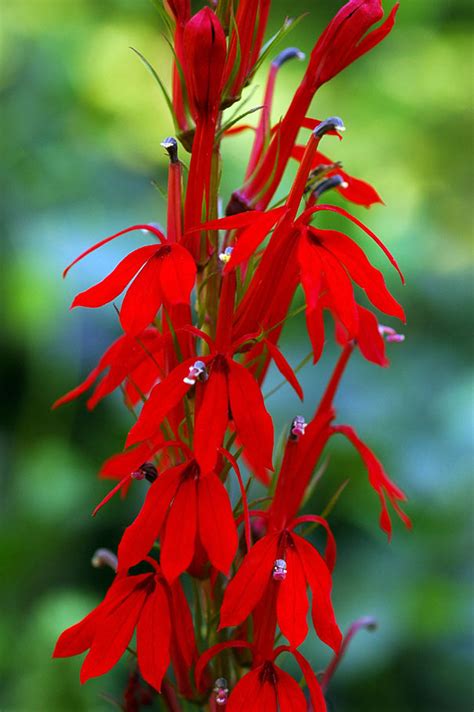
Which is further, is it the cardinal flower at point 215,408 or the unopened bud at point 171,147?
the unopened bud at point 171,147

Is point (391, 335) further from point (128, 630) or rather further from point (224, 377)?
point (128, 630)

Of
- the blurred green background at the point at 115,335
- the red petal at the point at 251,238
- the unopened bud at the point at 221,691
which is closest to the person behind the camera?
the red petal at the point at 251,238

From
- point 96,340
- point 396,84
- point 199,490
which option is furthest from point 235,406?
point 396,84

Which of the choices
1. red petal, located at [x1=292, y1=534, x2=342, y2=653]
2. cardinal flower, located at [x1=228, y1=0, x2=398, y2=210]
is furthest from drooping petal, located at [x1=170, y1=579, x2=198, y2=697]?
cardinal flower, located at [x1=228, y1=0, x2=398, y2=210]

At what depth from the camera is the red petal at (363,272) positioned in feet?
1.86

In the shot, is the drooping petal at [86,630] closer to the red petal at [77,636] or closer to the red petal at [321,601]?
the red petal at [77,636]

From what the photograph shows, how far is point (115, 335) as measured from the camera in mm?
1912

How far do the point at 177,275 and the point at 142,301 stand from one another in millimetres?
31

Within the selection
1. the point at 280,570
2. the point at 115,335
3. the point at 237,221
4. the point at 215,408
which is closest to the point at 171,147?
the point at 237,221

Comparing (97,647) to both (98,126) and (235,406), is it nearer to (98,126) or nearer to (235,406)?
(235,406)

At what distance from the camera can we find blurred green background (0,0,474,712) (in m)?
1.42

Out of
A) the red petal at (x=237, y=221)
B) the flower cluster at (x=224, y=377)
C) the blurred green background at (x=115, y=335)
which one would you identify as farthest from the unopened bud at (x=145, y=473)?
the blurred green background at (x=115, y=335)

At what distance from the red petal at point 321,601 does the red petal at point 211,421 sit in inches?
4.7

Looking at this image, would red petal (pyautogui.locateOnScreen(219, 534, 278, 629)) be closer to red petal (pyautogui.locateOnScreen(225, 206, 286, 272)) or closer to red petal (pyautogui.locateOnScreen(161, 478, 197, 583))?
red petal (pyautogui.locateOnScreen(161, 478, 197, 583))
